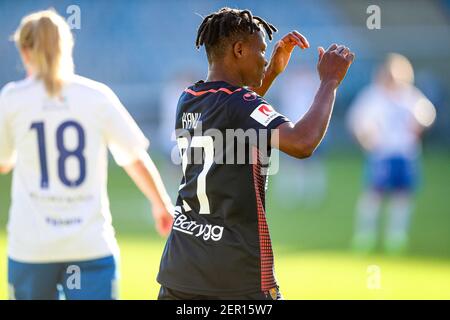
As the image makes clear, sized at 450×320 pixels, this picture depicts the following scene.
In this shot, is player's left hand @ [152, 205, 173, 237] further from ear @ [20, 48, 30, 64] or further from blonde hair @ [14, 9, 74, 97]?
ear @ [20, 48, 30, 64]

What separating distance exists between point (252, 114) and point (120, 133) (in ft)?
3.70

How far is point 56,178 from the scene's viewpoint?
495 cm

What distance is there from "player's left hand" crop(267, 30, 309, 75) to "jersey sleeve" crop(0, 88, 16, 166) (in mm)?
1592

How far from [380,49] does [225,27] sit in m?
25.5

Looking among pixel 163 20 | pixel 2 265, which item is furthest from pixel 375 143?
pixel 163 20

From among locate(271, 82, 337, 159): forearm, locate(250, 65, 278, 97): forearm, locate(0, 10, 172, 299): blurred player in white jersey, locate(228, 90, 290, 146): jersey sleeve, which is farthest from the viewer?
locate(250, 65, 278, 97): forearm

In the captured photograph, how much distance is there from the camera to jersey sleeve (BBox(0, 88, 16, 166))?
5023mm

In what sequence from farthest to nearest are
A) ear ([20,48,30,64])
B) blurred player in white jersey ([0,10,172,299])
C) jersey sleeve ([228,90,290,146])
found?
ear ([20,48,30,64]), blurred player in white jersey ([0,10,172,299]), jersey sleeve ([228,90,290,146])

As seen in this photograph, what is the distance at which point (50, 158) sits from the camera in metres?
4.95

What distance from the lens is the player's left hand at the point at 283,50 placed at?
499 cm

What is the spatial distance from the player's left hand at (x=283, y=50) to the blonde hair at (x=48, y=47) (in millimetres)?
1233

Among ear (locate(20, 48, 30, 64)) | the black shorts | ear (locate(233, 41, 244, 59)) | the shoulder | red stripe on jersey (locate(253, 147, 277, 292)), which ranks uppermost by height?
ear (locate(20, 48, 30, 64))

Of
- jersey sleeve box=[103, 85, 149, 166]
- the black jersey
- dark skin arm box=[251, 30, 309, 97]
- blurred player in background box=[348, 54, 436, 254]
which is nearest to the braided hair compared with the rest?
the black jersey
